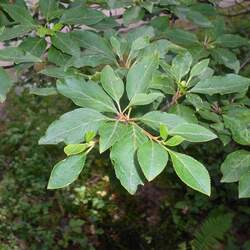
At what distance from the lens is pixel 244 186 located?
117 centimetres

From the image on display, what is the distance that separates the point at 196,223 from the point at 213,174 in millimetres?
395

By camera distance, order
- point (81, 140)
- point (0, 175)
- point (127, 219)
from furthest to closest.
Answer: point (0, 175), point (127, 219), point (81, 140)

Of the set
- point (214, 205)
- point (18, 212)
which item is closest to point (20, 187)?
point (18, 212)

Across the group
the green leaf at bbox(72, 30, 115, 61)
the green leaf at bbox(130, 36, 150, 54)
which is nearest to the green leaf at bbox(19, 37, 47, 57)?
the green leaf at bbox(72, 30, 115, 61)

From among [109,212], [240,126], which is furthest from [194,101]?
[109,212]

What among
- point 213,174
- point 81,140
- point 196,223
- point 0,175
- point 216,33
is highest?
point 81,140

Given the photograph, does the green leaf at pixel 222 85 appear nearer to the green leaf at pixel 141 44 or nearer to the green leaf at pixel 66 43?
the green leaf at pixel 141 44

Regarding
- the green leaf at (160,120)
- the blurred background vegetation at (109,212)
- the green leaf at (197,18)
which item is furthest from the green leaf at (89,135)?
the blurred background vegetation at (109,212)

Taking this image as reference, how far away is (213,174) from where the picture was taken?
3324 millimetres

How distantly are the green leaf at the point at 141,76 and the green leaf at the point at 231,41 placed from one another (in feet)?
2.19

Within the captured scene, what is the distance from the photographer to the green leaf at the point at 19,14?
1357 millimetres

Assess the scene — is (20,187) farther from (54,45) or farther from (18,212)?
(54,45)

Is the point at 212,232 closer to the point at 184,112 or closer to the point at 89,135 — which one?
the point at 184,112

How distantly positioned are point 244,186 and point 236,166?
93 millimetres
